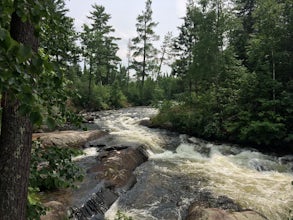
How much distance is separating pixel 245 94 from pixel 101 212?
11.8 metres

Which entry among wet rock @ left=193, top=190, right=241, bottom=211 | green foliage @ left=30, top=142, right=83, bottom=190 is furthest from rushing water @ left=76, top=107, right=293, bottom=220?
green foliage @ left=30, top=142, right=83, bottom=190

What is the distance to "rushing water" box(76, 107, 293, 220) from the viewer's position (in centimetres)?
781

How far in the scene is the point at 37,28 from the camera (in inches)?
67.7

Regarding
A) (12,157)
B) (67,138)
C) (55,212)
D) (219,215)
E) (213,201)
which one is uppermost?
(12,157)

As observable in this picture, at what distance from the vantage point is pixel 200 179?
983 centimetres

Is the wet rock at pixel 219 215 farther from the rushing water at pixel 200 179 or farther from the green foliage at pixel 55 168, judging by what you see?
the green foliage at pixel 55 168

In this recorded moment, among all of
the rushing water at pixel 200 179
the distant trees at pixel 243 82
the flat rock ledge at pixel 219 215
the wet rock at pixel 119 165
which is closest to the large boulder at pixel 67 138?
the rushing water at pixel 200 179

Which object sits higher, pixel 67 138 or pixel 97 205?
pixel 67 138

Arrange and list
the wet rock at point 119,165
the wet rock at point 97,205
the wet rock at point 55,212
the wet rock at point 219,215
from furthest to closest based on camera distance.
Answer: the wet rock at point 119,165 → the wet rock at point 97,205 → the wet rock at point 219,215 → the wet rock at point 55,212

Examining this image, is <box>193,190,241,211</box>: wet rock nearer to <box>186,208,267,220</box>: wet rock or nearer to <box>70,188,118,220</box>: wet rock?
<box>186,208,267,220</box>: wet rock

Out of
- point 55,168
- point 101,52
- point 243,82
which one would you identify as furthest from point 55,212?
point 101,52

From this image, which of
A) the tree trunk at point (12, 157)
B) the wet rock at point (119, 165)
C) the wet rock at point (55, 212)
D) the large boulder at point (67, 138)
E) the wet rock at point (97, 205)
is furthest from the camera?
the large boulder at point (67, 138)

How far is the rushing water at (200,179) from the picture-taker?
7.81 metres

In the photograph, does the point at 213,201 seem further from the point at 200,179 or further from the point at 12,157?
the point at 12,157
